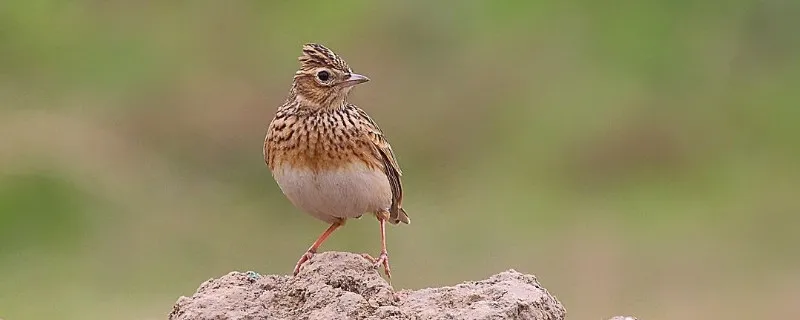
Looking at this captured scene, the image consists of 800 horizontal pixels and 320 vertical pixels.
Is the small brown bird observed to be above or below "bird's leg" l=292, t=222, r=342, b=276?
above

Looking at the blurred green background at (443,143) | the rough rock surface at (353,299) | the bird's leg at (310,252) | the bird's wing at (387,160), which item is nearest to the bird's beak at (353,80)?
the bird's wing at (387,160)

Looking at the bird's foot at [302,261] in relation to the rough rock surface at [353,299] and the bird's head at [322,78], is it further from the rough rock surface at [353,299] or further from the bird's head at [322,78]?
the bird's head at [322,78]

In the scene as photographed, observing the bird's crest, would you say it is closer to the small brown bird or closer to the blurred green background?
the small brown bird

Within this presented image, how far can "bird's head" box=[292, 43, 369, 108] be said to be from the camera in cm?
696

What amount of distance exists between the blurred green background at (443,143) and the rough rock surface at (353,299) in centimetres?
491

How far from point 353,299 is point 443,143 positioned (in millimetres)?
8715

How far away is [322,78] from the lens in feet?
22.8

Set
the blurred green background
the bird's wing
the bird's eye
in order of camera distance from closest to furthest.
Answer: the bird's eye < the bird's wing < the blurred green background

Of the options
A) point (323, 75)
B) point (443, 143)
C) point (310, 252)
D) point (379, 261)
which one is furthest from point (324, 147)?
point (443, 143)

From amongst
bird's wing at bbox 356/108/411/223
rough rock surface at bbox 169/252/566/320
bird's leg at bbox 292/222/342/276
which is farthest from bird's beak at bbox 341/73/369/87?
rough rock surface at bbox 169/252/566/320

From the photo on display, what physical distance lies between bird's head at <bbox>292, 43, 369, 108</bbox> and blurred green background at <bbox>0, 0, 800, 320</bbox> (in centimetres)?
448

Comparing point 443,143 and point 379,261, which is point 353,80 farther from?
point 443,143

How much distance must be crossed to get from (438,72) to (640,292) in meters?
3.69

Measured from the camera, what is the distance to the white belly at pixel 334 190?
6.99m
